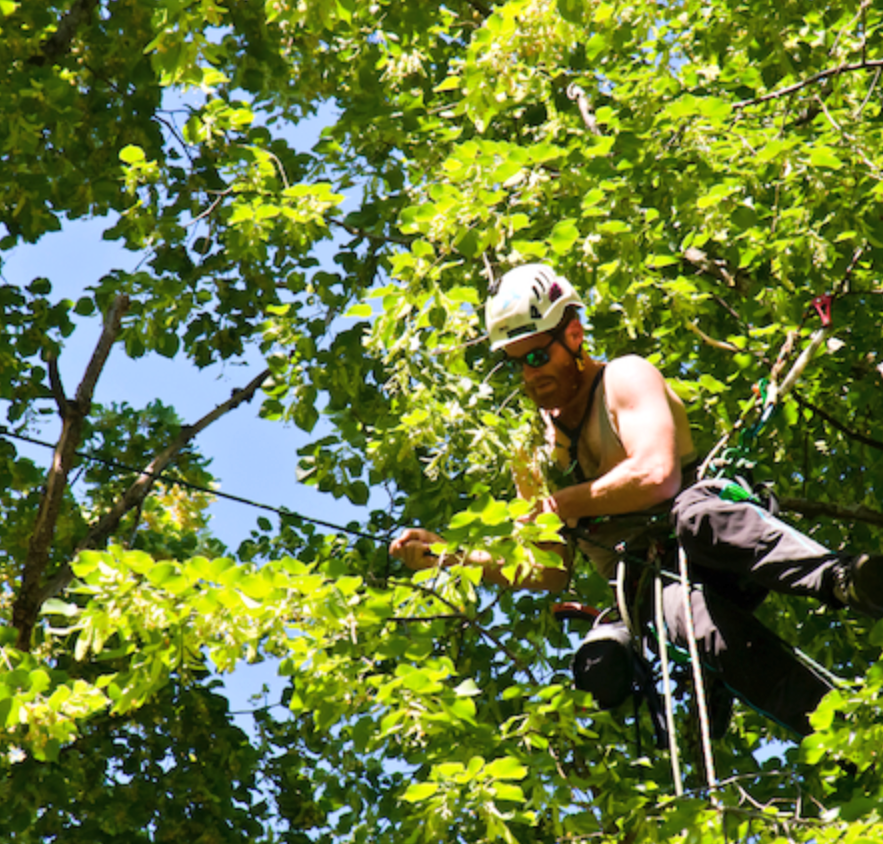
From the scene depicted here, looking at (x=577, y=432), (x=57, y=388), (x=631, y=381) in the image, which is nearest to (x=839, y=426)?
(x=577, y=432)

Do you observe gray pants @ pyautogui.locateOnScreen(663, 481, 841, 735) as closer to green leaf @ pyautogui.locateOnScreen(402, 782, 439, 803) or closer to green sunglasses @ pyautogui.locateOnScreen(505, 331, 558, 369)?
green sunglasses @ pyautogui.locateOnScreen(505, 331, 558, 369)

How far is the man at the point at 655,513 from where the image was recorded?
3520 millimetres

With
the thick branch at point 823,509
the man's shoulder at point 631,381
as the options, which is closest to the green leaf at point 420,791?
the man's shoulder at point 631,381

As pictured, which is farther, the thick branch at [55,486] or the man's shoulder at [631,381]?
the thick branch at [55,486]

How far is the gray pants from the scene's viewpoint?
3.48 metres

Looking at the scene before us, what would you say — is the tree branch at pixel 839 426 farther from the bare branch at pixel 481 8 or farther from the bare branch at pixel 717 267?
the bare branch at pixel 481 8

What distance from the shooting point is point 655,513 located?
4145 mm

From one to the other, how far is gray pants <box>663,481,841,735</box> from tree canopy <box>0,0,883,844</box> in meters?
0.25

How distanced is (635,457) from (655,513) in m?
0.30

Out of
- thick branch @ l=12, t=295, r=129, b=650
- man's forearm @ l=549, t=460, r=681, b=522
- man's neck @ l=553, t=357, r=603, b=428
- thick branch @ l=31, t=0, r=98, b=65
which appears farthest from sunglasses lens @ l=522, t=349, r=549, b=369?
thick branch @ l=31, t=0, r=98, b=65

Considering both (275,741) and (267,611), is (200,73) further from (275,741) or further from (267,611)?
(275,741)

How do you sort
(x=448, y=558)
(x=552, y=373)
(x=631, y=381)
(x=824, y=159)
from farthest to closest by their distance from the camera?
(x=824, y=159), (x=552, y=373), (x=448, y=558), (x=631, y=381)

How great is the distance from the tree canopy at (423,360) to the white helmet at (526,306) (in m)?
0.19

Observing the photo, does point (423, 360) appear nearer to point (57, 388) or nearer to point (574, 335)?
point (574, 335)
